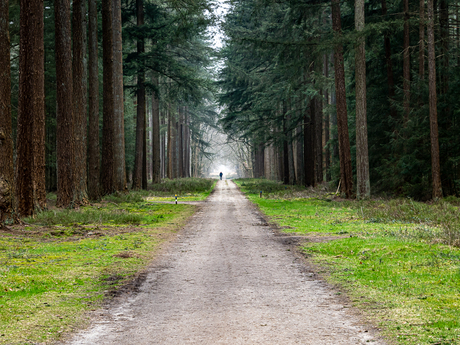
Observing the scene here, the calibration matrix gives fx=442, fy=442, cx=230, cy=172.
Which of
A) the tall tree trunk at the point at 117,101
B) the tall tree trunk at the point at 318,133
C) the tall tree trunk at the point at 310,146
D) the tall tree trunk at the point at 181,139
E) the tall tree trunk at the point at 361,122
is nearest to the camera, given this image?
the tall tree trunk at the point at 361,122

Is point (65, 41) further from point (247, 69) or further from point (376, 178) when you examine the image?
point (247, 69)

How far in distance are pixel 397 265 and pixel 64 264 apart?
5853 millimetres

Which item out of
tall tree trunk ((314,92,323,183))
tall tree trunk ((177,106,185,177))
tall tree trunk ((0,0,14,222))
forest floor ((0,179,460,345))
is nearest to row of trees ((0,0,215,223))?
tall tree trunk ((0,0,14,222))

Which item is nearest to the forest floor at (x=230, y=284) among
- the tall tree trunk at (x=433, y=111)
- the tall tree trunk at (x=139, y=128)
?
the tall tree trunk at (x=433, y=111)

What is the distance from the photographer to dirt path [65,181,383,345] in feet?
14.7

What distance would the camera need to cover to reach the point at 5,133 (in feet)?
37.3

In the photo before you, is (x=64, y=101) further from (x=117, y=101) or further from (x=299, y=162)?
(x=299, y=162)

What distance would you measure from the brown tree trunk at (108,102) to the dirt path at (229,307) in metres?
13.9

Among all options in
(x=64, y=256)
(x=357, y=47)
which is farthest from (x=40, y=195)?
(x=357, y=47)

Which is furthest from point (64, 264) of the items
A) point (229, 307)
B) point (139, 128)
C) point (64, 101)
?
point (139, 128)

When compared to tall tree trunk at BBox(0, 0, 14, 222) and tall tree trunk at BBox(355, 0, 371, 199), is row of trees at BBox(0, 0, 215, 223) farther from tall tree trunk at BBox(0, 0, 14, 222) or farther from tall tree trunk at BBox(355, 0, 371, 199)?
tall tree trunk at BBox(355, 0, 371, 199)

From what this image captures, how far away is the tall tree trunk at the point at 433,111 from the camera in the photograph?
18.0m

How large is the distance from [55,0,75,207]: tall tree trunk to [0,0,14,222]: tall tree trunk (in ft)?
14.4

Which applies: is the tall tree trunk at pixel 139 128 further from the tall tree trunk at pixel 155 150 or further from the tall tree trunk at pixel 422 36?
the tall tree trunk at pixel 422 36
